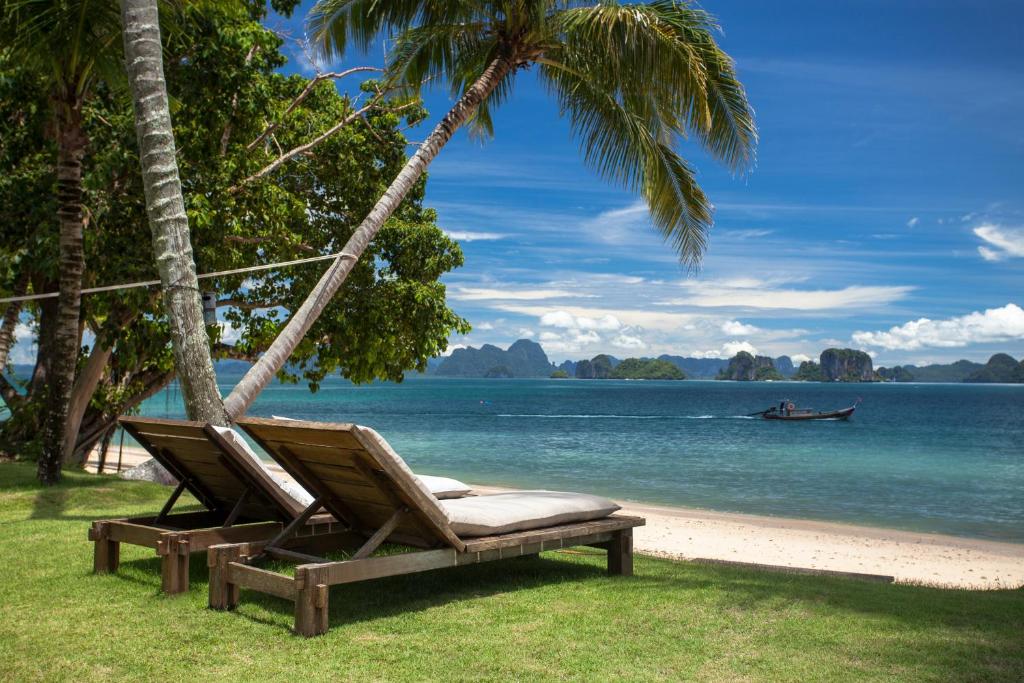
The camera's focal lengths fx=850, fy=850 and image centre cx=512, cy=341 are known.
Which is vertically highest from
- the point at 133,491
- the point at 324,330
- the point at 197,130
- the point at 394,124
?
the point at 394,124

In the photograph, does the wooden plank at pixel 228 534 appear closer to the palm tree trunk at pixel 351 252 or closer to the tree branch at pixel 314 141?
the palm tree trunk at pixel 351 252

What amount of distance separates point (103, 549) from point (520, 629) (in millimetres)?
2470

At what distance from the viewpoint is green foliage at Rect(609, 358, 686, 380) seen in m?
189

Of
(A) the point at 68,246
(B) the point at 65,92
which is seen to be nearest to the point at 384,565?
(A) the point at 68,246

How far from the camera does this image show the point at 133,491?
848 cm

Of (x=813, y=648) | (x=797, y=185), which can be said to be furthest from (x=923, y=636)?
(x=797, y=185)

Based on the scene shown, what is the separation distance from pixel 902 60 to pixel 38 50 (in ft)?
188

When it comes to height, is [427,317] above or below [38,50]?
below

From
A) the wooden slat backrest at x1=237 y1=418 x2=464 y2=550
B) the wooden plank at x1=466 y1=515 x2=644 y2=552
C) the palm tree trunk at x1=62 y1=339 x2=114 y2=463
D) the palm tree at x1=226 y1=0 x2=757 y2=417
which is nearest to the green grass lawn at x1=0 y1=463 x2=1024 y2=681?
the wooden plank at x1=466 y1=515 x2=644 y2=552

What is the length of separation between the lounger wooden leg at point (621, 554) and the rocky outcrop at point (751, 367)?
177570 mm

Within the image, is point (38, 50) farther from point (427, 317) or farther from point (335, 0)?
point (427, 317)

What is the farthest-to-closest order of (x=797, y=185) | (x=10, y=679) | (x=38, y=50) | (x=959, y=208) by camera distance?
(x=959, y=208) < (x=797, y=185) < (x=38, y=50) < (x=10, y=679)

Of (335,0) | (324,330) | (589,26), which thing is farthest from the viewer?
(324,330)

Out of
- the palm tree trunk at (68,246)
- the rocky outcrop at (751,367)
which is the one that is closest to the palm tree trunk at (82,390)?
the palm tree trunk at (68,246)
